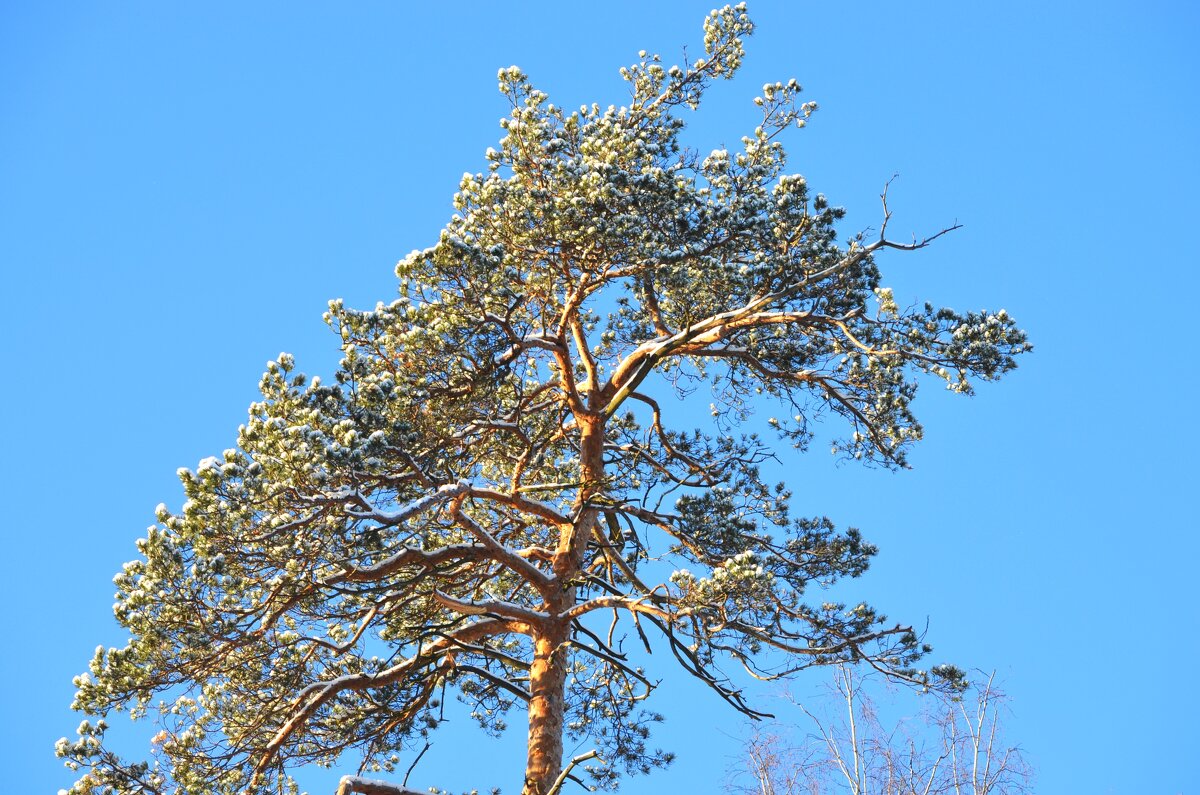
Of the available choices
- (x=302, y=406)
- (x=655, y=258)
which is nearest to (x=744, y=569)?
(x=655, y=258)

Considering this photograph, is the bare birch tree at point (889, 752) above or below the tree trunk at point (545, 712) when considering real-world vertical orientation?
above

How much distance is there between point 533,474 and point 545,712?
109 inches

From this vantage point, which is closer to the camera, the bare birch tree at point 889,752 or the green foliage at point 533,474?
the green foliage at point 533,474

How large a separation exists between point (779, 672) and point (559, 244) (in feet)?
13.7

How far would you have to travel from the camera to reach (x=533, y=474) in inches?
516

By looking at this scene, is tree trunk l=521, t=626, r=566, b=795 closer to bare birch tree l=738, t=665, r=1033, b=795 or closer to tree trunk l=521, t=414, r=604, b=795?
tree trunk l=521, t=414, r=604, b=795

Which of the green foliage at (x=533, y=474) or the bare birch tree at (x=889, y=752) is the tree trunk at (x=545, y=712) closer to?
the green foliage at (x=533, y=474)

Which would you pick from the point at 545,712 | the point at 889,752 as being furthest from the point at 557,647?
the point at 889,752

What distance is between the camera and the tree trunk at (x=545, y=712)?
35.7 ft

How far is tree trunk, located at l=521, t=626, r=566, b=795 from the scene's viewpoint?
1089 centimetres

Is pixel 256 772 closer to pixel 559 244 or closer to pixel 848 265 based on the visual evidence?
pixel 559 244

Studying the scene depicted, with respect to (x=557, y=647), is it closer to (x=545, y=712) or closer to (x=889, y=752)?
(x=545, y=712)

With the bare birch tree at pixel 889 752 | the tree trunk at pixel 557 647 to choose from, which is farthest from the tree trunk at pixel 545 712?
the bare birch tree at pixel 889 752

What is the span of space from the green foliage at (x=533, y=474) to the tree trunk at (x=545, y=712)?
0.42ft
